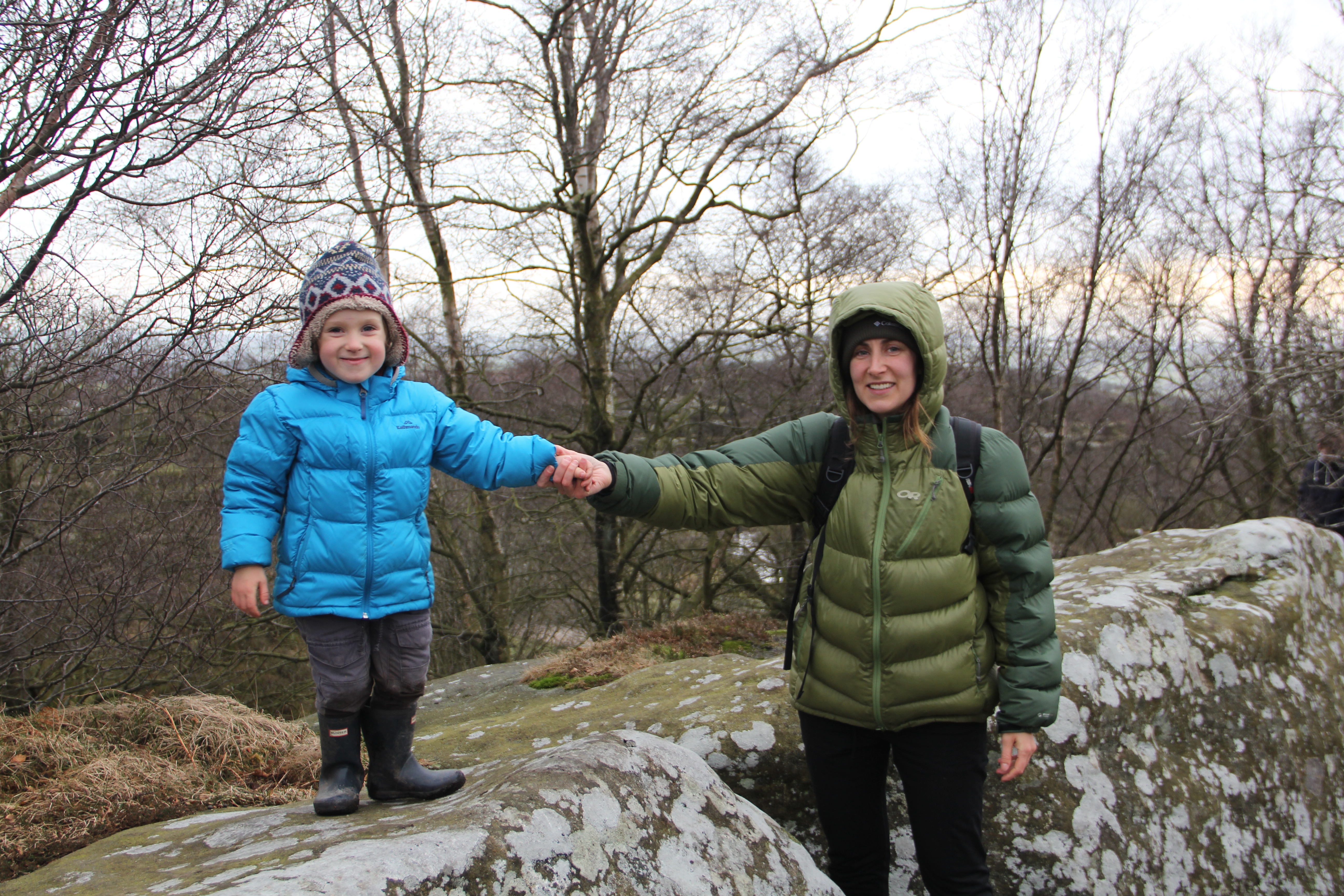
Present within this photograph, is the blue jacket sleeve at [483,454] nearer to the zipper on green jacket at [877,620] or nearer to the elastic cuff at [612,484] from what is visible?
the elastic cuff at [612,484]

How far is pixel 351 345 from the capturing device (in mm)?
2275

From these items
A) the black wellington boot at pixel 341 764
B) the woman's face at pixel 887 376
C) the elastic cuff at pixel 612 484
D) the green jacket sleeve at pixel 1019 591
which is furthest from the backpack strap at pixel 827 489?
the black wellington boot at pixel 341 764

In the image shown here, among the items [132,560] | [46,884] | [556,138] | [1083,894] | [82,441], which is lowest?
[1083,894]

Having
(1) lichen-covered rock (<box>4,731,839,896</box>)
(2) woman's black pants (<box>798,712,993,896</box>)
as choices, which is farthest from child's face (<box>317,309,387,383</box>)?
(2) woman's black pants (<box>798,712,993,896</box>)

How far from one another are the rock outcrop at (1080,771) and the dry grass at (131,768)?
29 centimetres

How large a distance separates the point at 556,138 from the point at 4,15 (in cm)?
593

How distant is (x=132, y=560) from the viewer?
5.62m

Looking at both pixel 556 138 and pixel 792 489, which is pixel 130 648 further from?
pixel 556 138

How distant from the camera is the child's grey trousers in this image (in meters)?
2.21

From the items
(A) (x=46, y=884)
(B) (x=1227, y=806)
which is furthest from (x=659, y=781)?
(B) (x=1227, y=806)

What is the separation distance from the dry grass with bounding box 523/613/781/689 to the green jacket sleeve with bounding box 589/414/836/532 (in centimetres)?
275

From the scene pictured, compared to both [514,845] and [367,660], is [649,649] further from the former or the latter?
[514,845]

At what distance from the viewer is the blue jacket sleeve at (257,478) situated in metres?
2.14

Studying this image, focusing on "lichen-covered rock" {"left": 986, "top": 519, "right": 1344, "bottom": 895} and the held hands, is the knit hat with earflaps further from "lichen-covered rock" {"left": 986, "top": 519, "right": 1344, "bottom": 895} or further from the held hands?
"lichen-covered rock" {"left": 986, "top": 519, "right": 1344, "bottom": 895}
